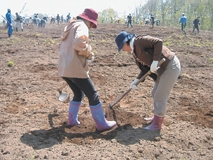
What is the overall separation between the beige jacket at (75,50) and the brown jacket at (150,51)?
676mm

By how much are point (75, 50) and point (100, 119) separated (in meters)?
1.06

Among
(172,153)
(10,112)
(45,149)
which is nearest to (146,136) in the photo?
(172,153)

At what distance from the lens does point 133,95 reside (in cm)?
571

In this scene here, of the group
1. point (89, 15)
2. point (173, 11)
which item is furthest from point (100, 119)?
point (173, 11)

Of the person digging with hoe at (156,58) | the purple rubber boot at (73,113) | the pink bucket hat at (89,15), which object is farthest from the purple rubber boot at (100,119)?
the pink bucket hat at (89,15)

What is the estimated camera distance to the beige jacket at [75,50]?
3.50 m

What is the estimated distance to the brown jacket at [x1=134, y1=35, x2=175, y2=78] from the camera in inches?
142

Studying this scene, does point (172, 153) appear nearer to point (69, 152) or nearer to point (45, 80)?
point (69, 152)

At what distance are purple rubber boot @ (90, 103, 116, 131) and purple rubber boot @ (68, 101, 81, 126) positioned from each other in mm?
316

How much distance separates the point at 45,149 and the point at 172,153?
1.58m

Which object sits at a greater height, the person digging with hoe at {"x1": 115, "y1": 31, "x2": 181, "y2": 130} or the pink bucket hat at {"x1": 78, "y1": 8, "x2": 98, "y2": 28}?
the pink bucket hat at {"x1": 78, "y1": 8, "x2": 98, "y2": 28}

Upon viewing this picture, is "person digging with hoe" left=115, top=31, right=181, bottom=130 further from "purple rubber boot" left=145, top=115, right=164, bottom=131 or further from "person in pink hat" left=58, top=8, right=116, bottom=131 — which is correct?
Answer: "person in pink hat" left=58, top=8, right=116, bottom=131

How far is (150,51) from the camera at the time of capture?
3809mm

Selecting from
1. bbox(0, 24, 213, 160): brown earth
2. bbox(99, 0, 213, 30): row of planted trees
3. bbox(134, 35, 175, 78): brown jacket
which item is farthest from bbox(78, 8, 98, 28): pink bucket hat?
bbox(99, 0, 213, 30): row of planted trees
